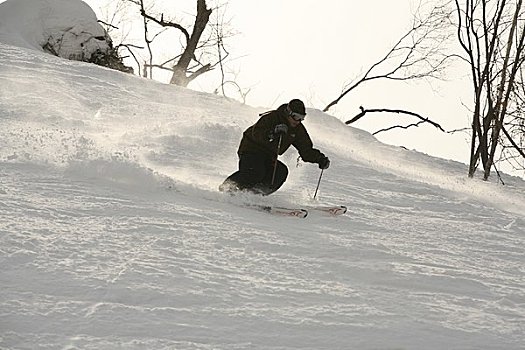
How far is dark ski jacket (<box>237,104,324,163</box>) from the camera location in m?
5.84

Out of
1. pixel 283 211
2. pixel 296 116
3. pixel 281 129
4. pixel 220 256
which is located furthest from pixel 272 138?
pixel 220 256

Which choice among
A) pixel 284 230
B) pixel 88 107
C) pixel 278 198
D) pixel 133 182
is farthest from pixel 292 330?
pixel 88 107

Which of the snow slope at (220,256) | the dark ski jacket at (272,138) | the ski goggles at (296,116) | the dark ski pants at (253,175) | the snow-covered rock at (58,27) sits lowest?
the snow slope at (220,256)

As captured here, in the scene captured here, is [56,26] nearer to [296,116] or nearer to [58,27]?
[58,27]

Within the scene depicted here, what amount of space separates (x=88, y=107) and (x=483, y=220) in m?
6.07

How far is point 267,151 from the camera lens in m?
6.04

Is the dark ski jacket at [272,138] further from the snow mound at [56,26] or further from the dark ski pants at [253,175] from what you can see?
the snow mound at [56,26]

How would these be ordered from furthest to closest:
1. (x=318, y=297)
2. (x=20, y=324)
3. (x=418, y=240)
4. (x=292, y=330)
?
(x=418, y=240) → (x=318, y=297) → (x=292, y=330) → (x=20, y=324)

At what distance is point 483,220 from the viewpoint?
21.1 feet

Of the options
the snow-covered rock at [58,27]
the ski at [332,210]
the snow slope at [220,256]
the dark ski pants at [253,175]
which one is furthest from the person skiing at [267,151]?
the snow-covered rock at [58,27]

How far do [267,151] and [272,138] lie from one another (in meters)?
0.21

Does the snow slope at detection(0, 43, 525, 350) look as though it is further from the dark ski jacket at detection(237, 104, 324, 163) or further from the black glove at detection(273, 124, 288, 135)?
the black glove at detection(273, 124, 288, 135)

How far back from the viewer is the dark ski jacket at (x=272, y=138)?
5.84m

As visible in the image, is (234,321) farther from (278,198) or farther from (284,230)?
(278,198)
